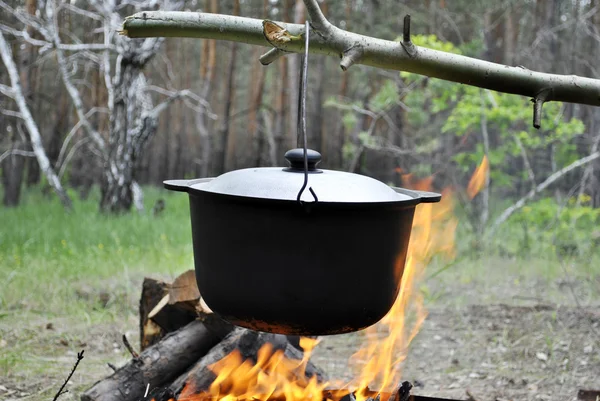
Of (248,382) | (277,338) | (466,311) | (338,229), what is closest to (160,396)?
(248,382)

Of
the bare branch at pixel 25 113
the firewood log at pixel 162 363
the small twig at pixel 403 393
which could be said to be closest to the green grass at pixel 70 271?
the bare branch at pixel 25 113

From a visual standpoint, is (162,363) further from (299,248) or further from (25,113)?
(25,113)

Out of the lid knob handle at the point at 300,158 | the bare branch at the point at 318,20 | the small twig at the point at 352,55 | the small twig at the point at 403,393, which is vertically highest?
the bare branch at the point at 318,20

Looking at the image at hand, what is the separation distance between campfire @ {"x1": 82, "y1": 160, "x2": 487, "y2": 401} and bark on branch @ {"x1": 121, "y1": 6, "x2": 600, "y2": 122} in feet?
2.78

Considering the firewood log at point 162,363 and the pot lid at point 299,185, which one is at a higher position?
the pot lid at point 299,185

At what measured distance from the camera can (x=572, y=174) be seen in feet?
29.1

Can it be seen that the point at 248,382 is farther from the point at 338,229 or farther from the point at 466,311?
the point at 466,311

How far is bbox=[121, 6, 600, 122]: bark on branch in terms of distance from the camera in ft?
5.76

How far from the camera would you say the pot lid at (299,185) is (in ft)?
5.00

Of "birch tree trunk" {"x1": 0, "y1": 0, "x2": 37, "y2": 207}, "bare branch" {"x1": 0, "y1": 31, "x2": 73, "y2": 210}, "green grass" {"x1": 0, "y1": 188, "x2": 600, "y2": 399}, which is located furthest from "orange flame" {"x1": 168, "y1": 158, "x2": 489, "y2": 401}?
"birch tree trunk" {"x1": 0, "y1": 0, "x2": 37, "y2": 207}

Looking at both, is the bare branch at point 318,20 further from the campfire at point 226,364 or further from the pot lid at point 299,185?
the campfire at point 226,364

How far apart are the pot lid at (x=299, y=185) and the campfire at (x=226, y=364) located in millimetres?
931

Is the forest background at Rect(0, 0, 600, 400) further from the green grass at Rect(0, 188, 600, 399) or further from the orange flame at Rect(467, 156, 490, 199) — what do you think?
the orange flame at Rect(467, 156, 490, 199)

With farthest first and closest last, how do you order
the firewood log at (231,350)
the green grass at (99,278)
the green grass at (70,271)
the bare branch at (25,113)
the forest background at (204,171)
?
the bare branch at (25,113) < the forest background at (204,171) < the green grass at (70,271) < the green grass at (99,278) < the firewood log at (231,350)
